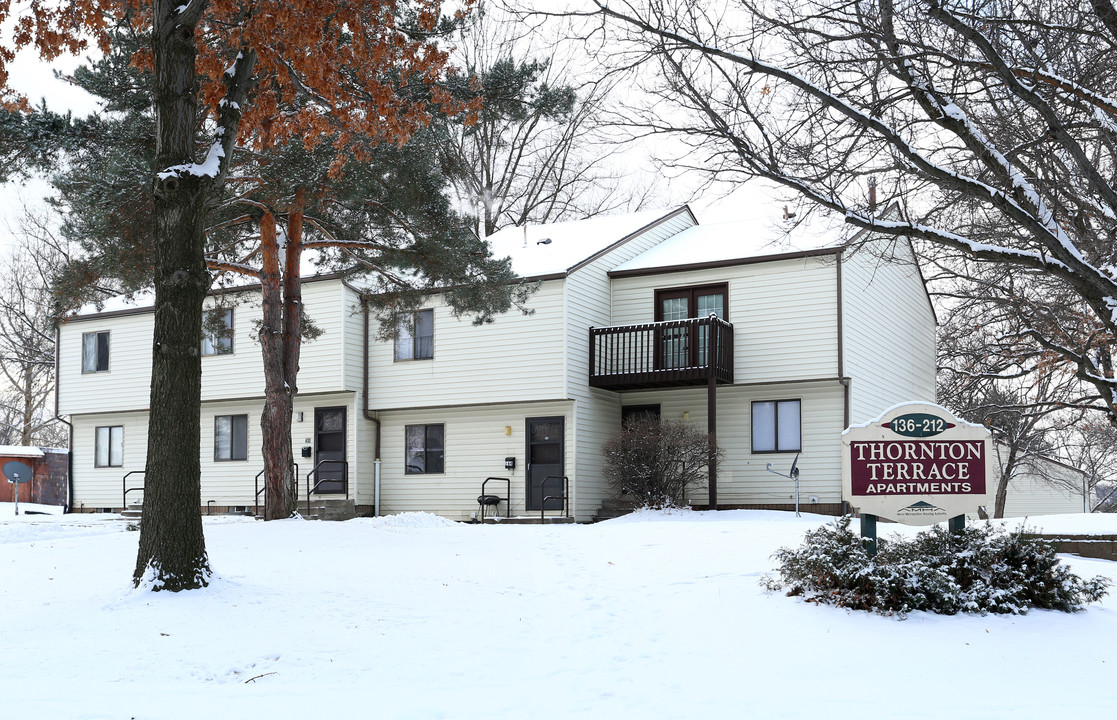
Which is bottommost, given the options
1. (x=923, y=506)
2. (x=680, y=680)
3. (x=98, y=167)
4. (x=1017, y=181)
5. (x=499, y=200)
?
(x=680, y=680)

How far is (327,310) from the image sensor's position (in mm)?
23516

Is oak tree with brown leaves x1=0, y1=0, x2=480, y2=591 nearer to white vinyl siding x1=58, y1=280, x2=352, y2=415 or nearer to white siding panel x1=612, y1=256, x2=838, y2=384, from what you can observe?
white vinyl siding x1=58, y1=280, x2=352, y2=415

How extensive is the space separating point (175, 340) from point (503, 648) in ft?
12.1

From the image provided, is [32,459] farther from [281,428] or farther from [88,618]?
[88,618]

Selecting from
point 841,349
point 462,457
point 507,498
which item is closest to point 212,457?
point 462,457

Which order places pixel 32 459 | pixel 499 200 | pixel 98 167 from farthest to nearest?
1. pixel 499 200
2. pixel 32 459
3. pixel 98 167

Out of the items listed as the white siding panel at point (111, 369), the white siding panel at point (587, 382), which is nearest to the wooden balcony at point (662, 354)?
the white siding panel at point (587, 382)

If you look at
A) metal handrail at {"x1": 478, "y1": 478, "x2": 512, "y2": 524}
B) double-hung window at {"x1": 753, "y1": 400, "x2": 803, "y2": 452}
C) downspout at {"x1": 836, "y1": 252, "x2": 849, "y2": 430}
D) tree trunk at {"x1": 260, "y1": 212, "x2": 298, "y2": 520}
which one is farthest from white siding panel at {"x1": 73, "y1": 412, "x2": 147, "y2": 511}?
downspout at {"x1": 836, "y1": 252, "x2": 849, "y2": 430}

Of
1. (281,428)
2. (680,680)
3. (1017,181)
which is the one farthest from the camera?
(281,428)

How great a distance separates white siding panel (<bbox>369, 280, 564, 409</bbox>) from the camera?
21500mm

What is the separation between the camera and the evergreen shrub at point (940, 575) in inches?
321

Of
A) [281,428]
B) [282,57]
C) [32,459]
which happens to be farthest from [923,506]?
[32,459]

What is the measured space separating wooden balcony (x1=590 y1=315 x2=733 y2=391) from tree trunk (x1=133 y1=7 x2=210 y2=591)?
13280 millimetres

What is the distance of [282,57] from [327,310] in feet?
44.7
